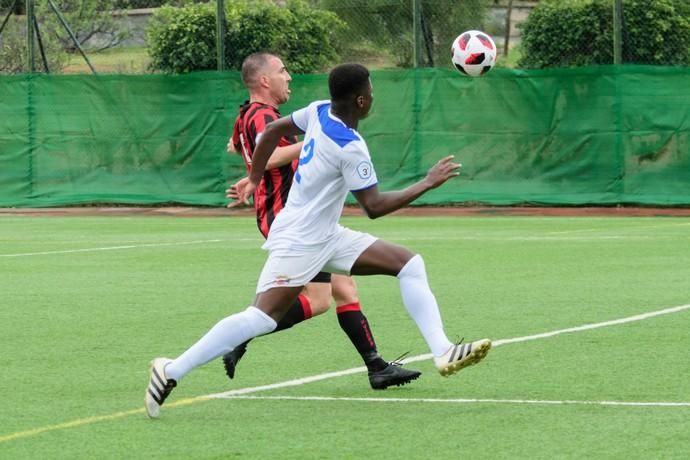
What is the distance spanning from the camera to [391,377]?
321 inches

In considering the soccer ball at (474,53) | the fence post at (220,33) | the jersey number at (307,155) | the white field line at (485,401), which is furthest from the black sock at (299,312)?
the fence post at (220,33)

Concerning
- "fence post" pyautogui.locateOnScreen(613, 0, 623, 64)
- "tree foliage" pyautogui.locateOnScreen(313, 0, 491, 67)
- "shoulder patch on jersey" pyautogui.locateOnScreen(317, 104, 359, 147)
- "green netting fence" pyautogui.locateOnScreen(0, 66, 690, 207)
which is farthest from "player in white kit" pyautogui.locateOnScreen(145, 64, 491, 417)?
"tree foliage" pyautogui.locateOnScreen(313, 0, 491, 67)

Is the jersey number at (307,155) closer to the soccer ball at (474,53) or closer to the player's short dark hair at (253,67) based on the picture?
the player's short dark hair at (253,67)

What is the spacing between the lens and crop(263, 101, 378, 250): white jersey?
24.3 feet

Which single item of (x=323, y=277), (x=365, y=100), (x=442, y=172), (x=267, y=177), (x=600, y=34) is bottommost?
(x=600, y=34)

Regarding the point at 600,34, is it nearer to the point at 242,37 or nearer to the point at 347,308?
the point at 242,37

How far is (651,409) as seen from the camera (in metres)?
7.33

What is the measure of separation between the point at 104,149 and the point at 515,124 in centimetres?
711

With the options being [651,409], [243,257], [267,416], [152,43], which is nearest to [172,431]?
[267,416]

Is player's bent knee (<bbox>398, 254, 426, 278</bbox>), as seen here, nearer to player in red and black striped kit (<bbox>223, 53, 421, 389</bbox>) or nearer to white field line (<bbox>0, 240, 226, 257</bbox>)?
player in red and black striped kit (<bbox>223, 53, 421, 389</bbox>)

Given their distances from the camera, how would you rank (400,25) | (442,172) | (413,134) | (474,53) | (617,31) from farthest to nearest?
(400,25) < (413,134) < (617,31) < (474,53) < (442,172)

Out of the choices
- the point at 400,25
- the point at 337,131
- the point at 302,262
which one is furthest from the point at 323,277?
the point at 400,25

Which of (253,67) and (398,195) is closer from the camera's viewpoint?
(398,195)

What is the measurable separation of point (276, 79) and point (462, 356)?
2.54 metres
